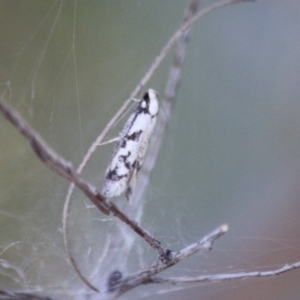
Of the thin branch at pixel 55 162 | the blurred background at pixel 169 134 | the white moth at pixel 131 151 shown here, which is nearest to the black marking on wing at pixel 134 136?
the white moth at pixel 131 151

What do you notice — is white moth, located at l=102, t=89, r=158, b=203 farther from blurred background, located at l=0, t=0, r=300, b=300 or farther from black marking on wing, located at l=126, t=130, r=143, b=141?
blurred background, located at l=0, t=0, r=300, b=300

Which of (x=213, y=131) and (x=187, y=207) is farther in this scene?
(x=213, y=131)

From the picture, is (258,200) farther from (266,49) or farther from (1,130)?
(1,130)

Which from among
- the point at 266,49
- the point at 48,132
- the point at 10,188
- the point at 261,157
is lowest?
the point at 10,188

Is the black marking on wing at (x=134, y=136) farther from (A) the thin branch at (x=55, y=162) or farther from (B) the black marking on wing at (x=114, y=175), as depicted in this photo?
(A) the thin branch at (x=55, y=162)

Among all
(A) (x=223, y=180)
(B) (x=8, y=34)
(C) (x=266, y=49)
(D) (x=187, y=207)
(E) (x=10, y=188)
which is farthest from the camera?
(C) (x=266, y=49)

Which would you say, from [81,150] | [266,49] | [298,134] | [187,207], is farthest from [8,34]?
[298,134]

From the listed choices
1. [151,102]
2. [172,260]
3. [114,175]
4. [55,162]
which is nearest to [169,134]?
[151,102]

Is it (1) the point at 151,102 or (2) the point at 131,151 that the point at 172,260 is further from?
(1) the point at 151,102
